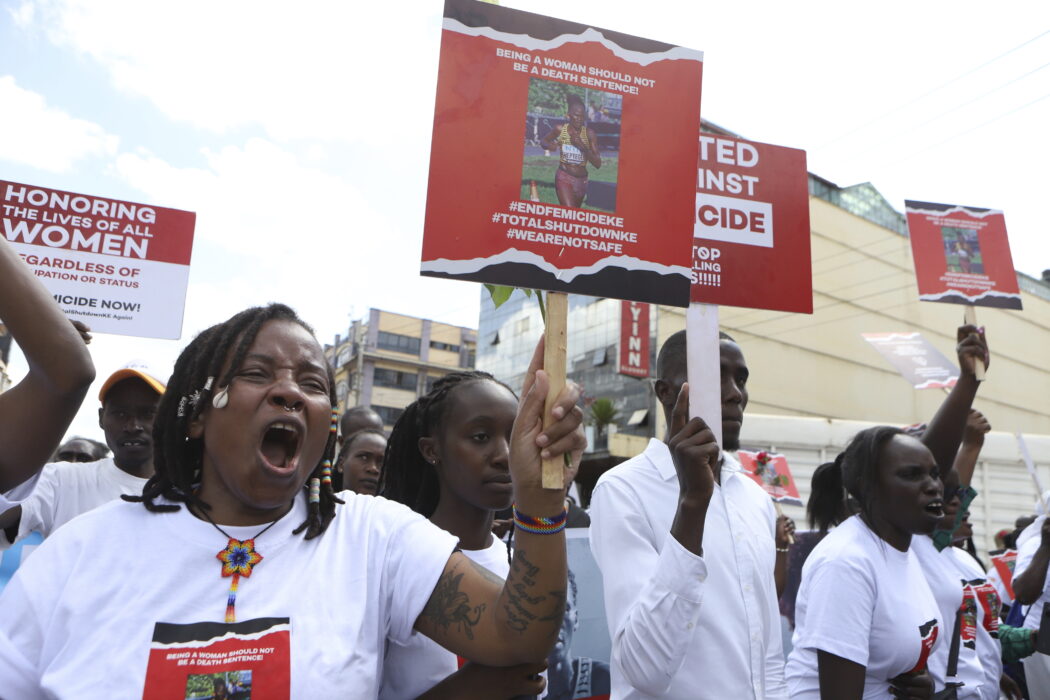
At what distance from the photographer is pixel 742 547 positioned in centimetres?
266

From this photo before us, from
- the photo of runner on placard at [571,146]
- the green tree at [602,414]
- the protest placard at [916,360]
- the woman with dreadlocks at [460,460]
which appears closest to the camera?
the photo of runner on placard at [571,146]

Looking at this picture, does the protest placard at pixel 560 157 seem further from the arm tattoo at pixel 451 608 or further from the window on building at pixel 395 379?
the window on building at pixel 395 379

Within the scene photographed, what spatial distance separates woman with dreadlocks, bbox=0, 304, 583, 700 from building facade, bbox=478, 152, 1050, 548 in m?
21.2

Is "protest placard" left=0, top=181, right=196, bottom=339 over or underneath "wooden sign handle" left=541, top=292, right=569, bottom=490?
over

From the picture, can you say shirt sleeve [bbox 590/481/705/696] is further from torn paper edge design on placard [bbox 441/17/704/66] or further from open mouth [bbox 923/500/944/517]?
open mouth [bbox 923/500/944/517]

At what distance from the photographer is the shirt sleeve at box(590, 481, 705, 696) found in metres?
2.26

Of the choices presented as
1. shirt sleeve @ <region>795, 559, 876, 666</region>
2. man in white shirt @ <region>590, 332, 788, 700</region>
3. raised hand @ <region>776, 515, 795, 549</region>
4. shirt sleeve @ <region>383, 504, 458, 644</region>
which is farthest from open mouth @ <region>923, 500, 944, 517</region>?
shirt sleeve @ <region>383, 504, 458, 644</region>

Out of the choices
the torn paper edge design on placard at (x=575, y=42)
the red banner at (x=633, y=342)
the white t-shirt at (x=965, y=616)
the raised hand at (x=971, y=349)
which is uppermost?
the red banner at (x=633, y=342)

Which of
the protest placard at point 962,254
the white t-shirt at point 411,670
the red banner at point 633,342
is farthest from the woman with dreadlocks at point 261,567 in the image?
the red banner at point 633,342

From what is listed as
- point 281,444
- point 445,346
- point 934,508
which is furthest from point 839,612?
point 445,346

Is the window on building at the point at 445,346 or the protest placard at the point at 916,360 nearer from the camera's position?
the protest placard at the point at 916,360

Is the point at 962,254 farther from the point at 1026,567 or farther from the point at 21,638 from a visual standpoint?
the point at 21,638

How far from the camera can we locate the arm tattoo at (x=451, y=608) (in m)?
1.67

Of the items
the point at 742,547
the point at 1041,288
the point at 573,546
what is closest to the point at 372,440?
the point at 573,546
